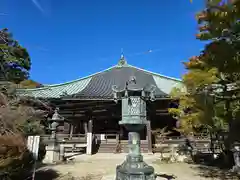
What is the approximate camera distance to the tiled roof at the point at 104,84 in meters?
15.8

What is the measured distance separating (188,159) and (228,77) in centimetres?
598

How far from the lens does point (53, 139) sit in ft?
34.2

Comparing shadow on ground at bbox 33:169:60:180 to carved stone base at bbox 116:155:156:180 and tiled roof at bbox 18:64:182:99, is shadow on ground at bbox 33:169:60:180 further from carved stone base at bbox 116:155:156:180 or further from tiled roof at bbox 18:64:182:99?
tiled roof at bbox 18:64:182:99

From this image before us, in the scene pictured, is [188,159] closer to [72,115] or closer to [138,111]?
[138,111]

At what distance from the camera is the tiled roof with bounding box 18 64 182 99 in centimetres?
1584

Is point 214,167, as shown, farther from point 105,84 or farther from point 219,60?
point 105,84

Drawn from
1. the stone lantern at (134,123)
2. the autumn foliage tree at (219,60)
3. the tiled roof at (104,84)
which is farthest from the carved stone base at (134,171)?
the tiled roof at (104,84)

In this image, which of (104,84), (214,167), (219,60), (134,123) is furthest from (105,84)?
(219,60)

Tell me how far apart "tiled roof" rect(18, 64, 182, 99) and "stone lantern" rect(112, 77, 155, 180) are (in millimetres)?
8977

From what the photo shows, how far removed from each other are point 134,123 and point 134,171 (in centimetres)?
118

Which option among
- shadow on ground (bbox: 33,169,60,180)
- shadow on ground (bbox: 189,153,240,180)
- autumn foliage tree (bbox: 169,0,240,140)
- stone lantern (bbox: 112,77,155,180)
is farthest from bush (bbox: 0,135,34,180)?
shadow on ground (bbox: 189,153,240,180)

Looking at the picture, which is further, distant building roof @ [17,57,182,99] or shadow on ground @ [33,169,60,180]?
distant building roof @ [17,57,182,99]

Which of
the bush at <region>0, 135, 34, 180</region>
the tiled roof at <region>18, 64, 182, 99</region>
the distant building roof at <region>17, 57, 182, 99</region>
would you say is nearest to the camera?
the bush at <region>0, 135, 34, 180</region>

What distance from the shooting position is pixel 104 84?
17859mm
